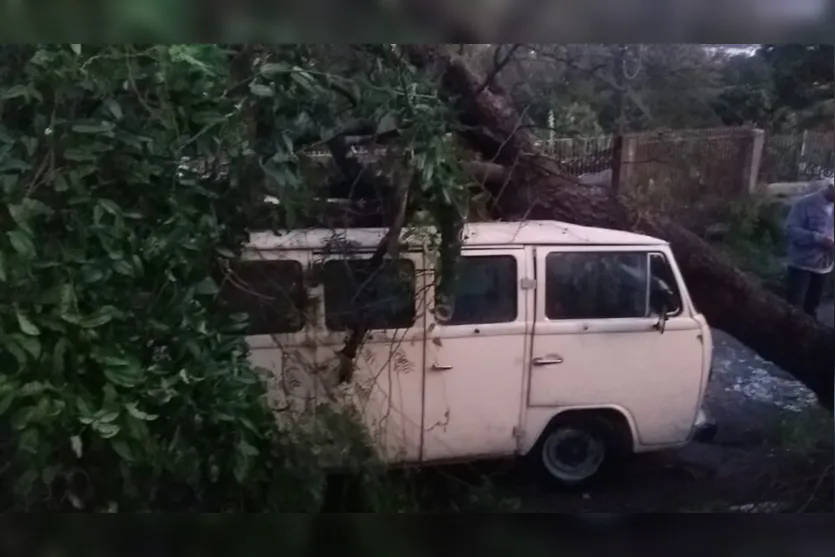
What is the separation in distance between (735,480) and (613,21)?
86cm

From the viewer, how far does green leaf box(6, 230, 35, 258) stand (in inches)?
51.8

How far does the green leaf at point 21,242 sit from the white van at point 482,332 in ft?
1.10

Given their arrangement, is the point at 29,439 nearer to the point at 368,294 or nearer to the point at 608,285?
the point at 368,294

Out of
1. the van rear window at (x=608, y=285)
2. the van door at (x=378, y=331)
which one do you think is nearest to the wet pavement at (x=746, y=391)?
the van rear window at (x=608, y=285)

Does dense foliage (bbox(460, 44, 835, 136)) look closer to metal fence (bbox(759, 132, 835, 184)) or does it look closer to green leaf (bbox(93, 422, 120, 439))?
metal fence (bbox(759, 132, 835, 184))

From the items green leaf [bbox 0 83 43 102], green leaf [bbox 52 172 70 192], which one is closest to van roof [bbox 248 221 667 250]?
green leaf [bbox 52 172 70 192]

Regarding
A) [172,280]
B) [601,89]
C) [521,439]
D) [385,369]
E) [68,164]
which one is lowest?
[521,439]

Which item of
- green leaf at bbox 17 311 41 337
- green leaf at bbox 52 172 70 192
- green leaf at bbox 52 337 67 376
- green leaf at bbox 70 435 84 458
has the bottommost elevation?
green leaf at bbox 70 435 84 458

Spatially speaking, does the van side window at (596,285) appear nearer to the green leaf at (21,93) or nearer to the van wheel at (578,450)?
the van wheel at (578,450)

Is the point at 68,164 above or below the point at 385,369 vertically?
above

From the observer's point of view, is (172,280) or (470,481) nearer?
(172,280)

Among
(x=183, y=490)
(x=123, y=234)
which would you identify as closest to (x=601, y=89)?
(x=123, y=234)

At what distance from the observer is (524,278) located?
56.8 inches

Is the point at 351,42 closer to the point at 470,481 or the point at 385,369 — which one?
the point at 385,369
